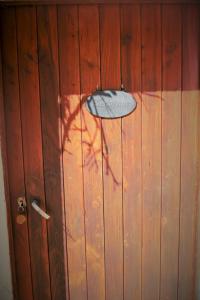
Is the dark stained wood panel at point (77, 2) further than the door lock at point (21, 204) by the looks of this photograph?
No

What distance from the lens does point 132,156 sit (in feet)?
5.06

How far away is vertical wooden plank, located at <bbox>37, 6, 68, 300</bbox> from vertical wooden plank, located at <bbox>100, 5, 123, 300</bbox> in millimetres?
229

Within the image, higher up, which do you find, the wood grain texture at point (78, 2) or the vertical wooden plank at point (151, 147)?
the wood grain texture at point (78, 2)

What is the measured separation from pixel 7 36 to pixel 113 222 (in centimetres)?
106

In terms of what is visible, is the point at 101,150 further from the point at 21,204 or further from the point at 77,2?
the point at 77,2

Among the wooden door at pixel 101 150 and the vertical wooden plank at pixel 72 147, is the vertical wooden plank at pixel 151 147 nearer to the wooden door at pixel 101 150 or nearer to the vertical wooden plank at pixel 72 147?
the wooden door at pixel 101 150

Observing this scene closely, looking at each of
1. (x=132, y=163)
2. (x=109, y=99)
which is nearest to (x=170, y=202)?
(x=132, y=163)

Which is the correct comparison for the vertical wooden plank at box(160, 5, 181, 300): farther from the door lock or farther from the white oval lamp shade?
→ the door lock

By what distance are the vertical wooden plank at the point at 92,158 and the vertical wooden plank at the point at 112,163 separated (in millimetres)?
27

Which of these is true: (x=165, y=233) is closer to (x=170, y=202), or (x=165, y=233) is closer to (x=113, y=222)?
(x=170, y=202)

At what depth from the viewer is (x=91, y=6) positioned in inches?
55.8

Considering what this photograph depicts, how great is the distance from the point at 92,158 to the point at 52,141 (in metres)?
0.22

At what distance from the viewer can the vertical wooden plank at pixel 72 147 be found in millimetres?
1430

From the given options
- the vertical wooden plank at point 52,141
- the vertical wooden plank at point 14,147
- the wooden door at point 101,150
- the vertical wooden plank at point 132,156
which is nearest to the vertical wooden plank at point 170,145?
the wooden door at point 101,150
